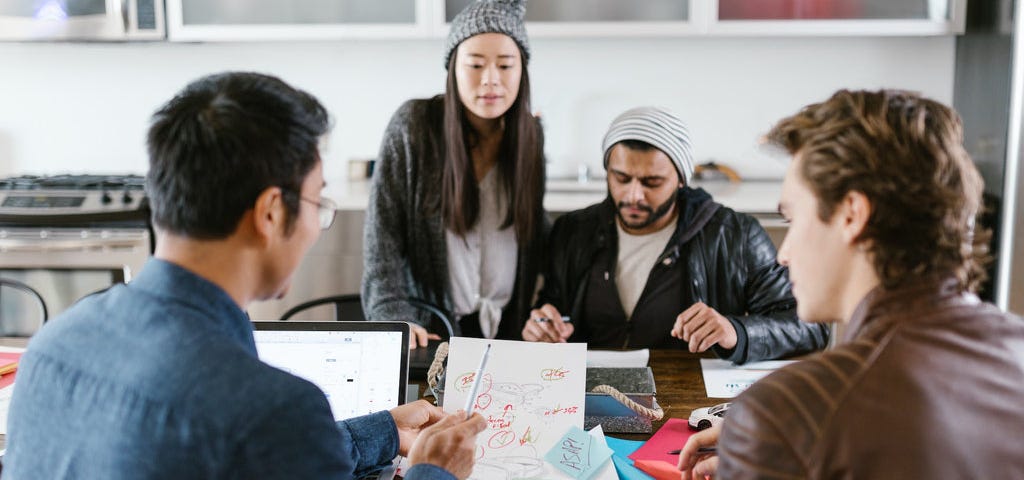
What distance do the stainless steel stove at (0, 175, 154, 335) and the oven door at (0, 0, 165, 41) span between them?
0.59 metres

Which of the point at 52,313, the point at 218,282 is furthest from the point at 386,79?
the point at 218,282

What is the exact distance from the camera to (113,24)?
336cm

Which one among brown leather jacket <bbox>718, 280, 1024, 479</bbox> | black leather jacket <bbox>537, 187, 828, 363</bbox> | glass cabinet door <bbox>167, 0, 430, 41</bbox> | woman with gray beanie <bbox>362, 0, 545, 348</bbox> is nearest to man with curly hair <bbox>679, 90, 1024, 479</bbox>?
brown leather jacket <bbox>718, 280, 1024, 479</bbox>

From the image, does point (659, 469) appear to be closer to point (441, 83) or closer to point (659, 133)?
point (659, 133)

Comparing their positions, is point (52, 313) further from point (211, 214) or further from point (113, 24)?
point (211, 214)

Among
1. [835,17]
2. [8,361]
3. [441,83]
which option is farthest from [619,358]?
[441,83]

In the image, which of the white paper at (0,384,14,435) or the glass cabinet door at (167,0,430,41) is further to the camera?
the glass cabinet door at (167,0,430,41)

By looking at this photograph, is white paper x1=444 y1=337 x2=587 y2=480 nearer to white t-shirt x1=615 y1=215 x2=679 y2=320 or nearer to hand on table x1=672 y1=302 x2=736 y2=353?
hand on table x1=672 y1=302 x2=736 y2=353

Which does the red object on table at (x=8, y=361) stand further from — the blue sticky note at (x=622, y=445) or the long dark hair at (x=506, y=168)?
the blue sticky note at (x=622, y=445)

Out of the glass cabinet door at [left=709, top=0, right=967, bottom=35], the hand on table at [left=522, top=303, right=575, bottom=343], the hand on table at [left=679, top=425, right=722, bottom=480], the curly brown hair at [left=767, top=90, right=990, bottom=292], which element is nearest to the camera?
the curly brown hair at [left=767, top=90, right=990, bottom=292]

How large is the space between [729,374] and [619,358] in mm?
217

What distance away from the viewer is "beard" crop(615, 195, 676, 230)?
2135 mm

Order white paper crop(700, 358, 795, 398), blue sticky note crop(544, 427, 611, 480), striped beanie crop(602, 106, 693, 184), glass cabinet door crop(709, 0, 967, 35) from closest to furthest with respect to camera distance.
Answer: blue sticky note crop(544, 427, 611, 480) → white paper crop(700, 358, 795, 398) → striped beanie crop(602, 106, 693, 184) → glass cabinet door crop(709, 0, 967, 35)

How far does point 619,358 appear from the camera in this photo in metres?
1.84
